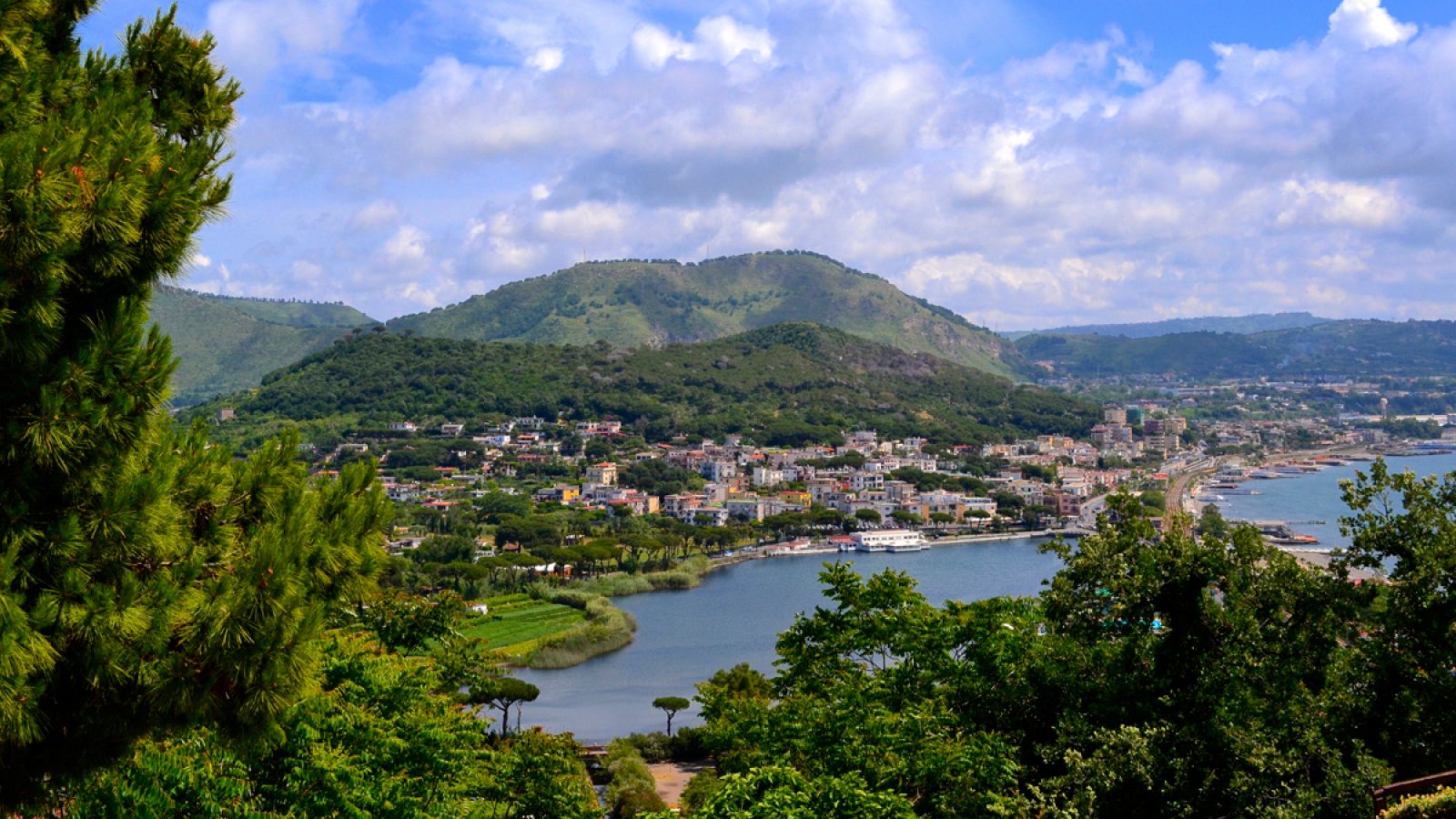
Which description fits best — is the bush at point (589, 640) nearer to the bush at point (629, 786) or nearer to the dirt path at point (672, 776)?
the dirt path at point (672, 776)

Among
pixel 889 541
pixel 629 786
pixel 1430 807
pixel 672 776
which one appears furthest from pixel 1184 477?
pixel 1430 807

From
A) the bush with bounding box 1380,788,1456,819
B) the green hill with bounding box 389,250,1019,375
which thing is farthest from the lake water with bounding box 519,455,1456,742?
the green hill with bounding box 389,250,1019,375

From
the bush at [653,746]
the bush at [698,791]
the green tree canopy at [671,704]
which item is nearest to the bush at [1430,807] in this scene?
the bush at [698,791]

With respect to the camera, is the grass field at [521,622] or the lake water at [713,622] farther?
the grass field at [521,622]

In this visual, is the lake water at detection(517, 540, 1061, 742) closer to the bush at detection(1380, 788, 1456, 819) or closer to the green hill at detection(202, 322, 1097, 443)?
the bush at detection(1380, 788, 1456, 819)

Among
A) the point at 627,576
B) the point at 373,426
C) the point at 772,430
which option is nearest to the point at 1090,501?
the point at 772,430

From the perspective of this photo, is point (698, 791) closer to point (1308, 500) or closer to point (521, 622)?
point (521, 622)
